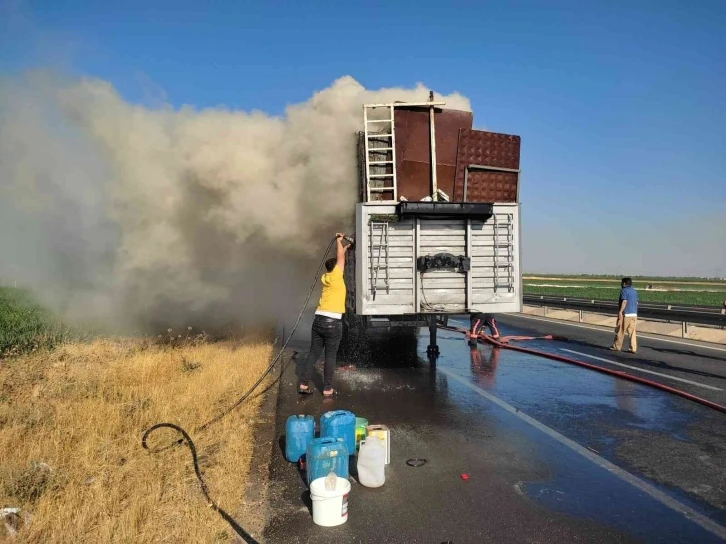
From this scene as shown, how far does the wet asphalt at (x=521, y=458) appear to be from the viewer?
11.0ft

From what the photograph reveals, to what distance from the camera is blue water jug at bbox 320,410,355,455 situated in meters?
4.41

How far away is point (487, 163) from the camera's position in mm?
8430

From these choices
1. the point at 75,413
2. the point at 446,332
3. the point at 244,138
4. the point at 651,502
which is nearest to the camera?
the point at 651,502

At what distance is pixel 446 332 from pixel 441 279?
283 inches

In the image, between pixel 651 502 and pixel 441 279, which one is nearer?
pixel 651 502

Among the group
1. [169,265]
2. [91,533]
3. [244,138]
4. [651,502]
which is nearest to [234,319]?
[169,265]

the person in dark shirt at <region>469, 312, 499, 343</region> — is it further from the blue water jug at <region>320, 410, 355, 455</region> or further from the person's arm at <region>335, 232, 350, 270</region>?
the blue water jug at <region>320, 410, 355, 455</region>

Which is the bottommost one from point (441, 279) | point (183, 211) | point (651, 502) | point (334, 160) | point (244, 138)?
point (651, 502)

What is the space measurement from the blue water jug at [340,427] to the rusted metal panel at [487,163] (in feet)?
16.2

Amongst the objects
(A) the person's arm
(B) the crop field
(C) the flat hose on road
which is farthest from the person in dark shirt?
(B) the crop field

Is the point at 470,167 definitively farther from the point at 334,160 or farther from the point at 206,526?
the point at 206,526

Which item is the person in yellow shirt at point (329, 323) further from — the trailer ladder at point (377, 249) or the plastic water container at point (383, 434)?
the plastic water container at point (383, 434)

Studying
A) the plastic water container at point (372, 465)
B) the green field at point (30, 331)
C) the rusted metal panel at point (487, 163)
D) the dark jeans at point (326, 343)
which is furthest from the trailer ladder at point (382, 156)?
the green field at point (30, 331)

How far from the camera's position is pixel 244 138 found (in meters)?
10.0
